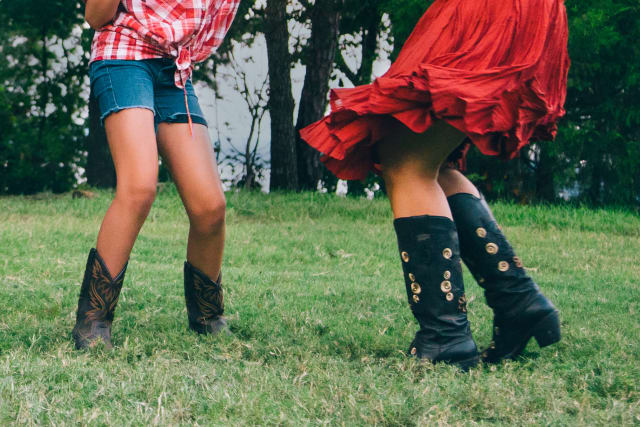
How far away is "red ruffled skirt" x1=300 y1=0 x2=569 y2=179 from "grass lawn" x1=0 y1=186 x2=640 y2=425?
29.3 inches

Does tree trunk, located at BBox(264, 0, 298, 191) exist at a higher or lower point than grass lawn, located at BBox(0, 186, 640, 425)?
higher

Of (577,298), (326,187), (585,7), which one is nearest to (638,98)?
(585,7)

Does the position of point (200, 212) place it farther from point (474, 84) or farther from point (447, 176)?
point (474, 84)

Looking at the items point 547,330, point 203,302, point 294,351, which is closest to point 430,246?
point 547,330

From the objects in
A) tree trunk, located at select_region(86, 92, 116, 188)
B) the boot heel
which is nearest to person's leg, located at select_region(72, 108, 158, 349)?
the boot heel

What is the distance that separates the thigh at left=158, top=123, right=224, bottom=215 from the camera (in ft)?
9.46

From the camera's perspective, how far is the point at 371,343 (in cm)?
296

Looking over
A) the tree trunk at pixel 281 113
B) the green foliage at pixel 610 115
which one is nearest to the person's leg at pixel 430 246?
the tree trunk at pixel 281 113

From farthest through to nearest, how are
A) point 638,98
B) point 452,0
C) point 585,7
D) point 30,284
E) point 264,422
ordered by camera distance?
point 638,98
point 585,7
point 30,284
point 452,0
point 264,422

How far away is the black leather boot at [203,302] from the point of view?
308 centimetres

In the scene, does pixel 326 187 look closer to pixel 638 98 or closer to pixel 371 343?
pixel 638 98

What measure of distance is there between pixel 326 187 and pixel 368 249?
6067mm

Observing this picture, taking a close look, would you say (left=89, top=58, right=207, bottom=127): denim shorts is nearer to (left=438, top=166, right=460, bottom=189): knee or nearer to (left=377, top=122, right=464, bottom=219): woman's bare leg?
(left=377, top=122, right=464, bottom=219): woman's bare leg

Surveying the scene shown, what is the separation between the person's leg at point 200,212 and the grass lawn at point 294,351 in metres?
0.14
